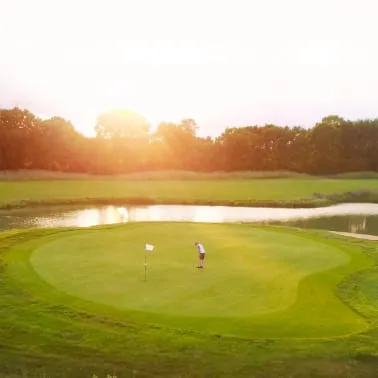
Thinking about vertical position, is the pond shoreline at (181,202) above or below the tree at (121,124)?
below

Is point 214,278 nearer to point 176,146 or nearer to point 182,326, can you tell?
point 182,326

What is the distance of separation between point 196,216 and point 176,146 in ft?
190

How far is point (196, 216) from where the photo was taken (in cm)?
4181

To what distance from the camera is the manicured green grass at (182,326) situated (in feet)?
34.5

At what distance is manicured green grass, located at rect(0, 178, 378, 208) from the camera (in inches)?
2034

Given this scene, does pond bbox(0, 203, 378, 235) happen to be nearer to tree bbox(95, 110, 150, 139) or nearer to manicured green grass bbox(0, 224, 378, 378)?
manicured green grass bbox(0, 224, 378, 378)

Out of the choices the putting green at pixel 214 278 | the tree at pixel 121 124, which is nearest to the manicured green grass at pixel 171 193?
the putting green at pixel 214 278

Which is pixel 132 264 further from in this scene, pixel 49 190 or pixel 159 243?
pixel 49 190

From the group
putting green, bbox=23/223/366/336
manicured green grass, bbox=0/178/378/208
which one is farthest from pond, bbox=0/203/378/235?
putting green, bbox=23/223/366/336

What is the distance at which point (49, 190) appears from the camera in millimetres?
59406

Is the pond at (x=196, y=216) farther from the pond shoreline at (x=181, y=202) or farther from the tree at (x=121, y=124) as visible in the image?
the tree at (x=121, y=124)

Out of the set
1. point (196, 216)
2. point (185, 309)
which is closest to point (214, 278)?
point (185, 309)

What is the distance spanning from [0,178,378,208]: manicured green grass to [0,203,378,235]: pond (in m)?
3.45

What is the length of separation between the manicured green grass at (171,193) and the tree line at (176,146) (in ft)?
61.0
